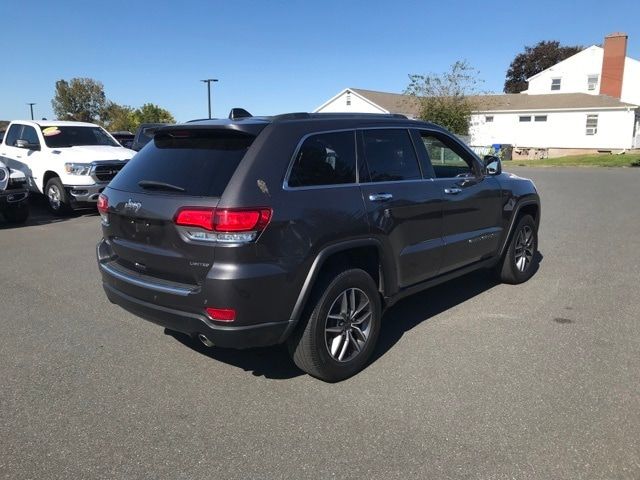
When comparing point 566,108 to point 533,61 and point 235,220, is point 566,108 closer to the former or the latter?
point 533,61

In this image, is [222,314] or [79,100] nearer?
[222,314]

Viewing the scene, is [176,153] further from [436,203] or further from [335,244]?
[436,203]

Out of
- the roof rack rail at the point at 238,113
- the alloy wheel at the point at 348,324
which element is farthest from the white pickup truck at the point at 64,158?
the alloy wheel at the point at 348,324

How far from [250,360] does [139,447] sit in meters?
1.27

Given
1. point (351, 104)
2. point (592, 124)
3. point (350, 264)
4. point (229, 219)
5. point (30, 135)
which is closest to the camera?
point (229, 219)

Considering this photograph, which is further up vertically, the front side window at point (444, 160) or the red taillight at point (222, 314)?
the front side window at point (444, 160)

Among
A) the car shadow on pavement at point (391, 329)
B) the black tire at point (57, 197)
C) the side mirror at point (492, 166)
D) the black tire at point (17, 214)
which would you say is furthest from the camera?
the black tire at point (57, 197)

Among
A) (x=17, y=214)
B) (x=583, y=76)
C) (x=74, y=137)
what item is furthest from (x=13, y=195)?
(x=583, y=76)

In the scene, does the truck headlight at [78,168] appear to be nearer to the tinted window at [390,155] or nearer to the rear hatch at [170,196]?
the rear hatch at [170,196]

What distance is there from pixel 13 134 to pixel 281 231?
1183 centimetres

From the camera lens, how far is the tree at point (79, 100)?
2621 inches

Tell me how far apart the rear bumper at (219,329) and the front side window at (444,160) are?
2257mm

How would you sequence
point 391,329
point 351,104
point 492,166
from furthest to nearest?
1. point 351,104
2. point 492,166
3. point 391,329

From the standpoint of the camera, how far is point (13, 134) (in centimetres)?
1276
